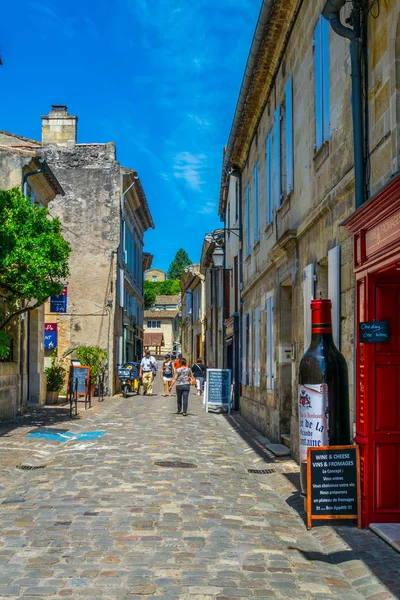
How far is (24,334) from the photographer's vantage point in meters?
19.8

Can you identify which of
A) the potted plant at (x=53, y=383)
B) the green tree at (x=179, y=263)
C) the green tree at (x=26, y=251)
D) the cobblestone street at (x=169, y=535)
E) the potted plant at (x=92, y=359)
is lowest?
the cobblestone street at (x=169, y=535)

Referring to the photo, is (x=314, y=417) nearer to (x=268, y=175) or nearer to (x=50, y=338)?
(x=268, y=175)

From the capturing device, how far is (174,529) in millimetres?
6684

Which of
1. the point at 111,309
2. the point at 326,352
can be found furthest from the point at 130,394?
the point at 326,352

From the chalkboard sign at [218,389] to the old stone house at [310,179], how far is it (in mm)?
1934

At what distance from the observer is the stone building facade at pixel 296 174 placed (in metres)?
7.28

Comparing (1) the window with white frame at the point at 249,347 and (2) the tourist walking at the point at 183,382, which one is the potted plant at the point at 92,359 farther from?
(1) the window with white frame at the point at 249,347

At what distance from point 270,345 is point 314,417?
7.12m

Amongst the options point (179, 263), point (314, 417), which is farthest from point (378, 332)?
point (179, 263)

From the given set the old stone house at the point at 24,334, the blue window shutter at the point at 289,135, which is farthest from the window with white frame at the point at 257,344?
the old stone house at the point at 24,334

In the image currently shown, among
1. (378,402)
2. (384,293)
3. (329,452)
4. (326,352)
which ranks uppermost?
(384,293)

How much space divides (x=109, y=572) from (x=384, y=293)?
338cm

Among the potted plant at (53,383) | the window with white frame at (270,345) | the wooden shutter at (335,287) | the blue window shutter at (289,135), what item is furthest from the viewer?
the potted plant at (53,383)

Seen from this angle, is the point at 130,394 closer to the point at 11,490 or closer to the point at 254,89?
the point at 254,89
